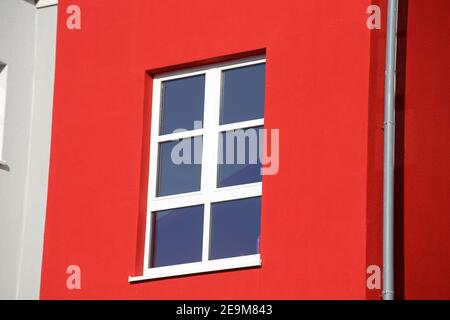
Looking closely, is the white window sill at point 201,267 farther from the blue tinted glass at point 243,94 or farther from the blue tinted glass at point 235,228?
the blue tinted glass at point 243,94

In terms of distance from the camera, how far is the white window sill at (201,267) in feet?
40.0

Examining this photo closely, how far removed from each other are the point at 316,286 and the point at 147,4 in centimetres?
348

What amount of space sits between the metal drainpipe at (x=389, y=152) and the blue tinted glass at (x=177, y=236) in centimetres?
189

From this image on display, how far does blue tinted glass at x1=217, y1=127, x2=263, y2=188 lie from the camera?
41.5ft

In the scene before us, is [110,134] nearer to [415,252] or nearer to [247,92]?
[247,92]

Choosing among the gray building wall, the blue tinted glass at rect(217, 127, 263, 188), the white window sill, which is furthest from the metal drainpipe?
the gray building wall

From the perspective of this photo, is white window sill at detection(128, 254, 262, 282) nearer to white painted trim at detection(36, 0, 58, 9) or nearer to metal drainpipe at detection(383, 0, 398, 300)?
metal drainpipe at detection(383, 0, 398, 300)

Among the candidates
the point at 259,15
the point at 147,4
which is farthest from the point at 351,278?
the point at 147,4

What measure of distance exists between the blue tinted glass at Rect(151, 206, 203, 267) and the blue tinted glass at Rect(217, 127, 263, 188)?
405 mm

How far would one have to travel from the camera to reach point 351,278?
11.6 meters

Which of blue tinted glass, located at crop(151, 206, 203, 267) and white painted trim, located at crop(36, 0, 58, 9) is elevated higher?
white painted trim, located at crop(36, 0, 58, 9)

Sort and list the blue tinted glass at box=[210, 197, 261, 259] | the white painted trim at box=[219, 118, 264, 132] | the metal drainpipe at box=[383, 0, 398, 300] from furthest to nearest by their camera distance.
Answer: the white painted trim at box=[219, 118, 264, 132], the blue tinted glass at box=[210, 197, 261, 259], the metal drainpipe at box=[383, 0, 398, 300]

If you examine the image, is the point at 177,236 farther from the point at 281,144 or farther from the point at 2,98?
the point at 2,98
